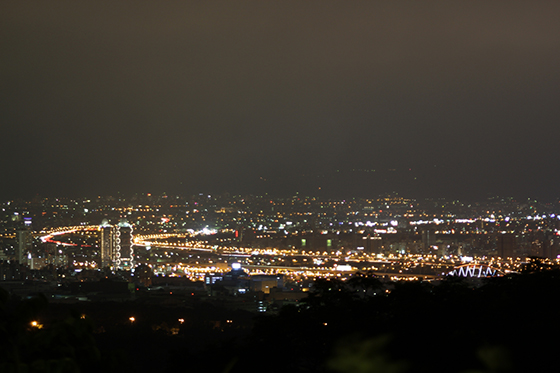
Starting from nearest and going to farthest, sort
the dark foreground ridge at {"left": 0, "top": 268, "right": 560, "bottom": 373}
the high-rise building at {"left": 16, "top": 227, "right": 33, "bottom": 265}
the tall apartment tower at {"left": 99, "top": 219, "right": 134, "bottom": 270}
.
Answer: the dark foreground ridge at {"left": 0, "top": 268, "right": 560, "bottom": 373} < the tall apartment tower at {"left": 99, "top": 219, "right": 134, "bottom": 270} < the high-rise building at {"left": 16, "top": 227, "right": 33, "bottom": 265}

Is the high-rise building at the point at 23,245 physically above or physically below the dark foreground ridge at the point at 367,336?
below

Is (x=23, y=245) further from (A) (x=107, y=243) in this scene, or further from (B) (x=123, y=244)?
(B) (x=123, y=244)

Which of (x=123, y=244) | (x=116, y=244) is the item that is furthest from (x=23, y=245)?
(x=123, y=244)

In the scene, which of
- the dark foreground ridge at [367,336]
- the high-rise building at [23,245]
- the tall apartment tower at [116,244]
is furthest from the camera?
the high-rise building at [23,245]

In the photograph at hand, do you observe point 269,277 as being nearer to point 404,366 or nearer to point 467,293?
point 467,293

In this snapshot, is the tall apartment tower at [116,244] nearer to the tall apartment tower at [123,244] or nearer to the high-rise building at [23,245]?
Answer: the tall apartment tower at [123,244]

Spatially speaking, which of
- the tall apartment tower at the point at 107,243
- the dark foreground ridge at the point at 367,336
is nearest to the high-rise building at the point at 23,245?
the tall apartment tower at the point at 107,243

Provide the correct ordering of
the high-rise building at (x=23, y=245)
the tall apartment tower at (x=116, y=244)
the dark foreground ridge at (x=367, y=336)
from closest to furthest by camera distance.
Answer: the dark foreground ridge at (x=367, y=336)
the tall apartment tower at (x=116, y=244)
the high-rise building at (x=23, y=245)

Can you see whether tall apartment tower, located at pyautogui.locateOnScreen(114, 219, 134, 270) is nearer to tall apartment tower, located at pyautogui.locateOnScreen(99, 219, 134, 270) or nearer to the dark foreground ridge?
tall apartment tower, located at pyautogui.locateOnScreen(99, 219, 134, 270)

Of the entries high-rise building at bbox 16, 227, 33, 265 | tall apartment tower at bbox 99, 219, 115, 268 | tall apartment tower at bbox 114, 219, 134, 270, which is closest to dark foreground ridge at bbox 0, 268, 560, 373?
tall apartment tower at bbox 114, 219, 134, 270
